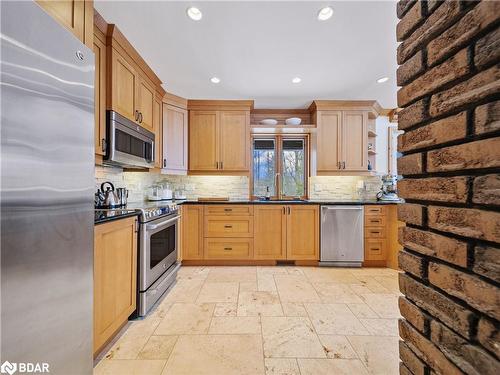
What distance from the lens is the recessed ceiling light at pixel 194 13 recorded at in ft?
5.77

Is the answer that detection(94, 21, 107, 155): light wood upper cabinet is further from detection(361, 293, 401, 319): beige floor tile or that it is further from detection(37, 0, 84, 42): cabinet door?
detection(361, 293, 401, 319): beige floor tile

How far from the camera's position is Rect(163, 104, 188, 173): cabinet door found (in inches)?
130

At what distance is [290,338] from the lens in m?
1.71

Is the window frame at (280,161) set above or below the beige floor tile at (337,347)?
above

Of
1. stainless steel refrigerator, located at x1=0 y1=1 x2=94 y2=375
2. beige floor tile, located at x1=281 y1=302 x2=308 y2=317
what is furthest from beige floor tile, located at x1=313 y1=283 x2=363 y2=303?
stainless steel refrigerator, located at x1=0 y1=1 x2=94 y2=375

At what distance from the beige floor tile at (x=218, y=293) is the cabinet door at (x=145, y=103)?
1.98 meters

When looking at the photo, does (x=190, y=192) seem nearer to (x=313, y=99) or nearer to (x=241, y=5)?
(x=313, y=99)

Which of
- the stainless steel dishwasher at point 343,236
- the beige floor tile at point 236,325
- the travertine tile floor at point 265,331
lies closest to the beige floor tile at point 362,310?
the travertine tile floor at point 265,331

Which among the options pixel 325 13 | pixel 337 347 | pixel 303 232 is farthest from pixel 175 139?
pixel 337 347

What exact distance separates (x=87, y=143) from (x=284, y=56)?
2105 mm

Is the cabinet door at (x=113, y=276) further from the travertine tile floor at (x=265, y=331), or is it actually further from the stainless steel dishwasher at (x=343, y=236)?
the stainless steel dishwasher at (x=343, y=236)

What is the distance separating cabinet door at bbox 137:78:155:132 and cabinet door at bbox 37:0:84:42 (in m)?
1.44

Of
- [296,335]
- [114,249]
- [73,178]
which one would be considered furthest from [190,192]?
[73,178]

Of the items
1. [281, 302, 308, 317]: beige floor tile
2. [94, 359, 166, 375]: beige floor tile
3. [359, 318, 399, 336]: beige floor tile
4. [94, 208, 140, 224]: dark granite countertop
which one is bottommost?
[94, 359, 166, 375]: beige floor tile
